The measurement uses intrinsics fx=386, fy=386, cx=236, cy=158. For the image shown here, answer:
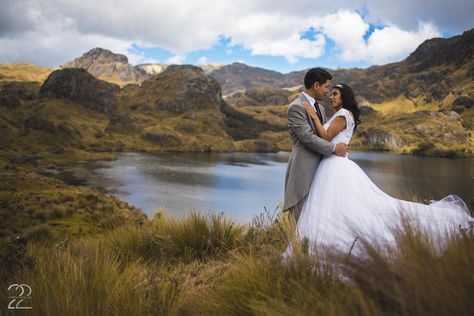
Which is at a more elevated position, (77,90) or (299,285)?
(77,90)

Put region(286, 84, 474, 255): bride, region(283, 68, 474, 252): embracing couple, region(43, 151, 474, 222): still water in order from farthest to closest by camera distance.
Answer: region(43, 151, 474, 222): still water < region(283, 68, 474, 252): embracing couple < region(286, 84, 474, 255): bride

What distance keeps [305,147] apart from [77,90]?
16912cm

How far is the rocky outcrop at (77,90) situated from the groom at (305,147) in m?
163

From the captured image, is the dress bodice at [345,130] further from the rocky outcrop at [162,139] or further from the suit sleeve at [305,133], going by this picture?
the rocky outcrop at [162,139]

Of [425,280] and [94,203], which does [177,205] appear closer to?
[94,203]

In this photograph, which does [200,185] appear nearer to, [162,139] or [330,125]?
[330,125]

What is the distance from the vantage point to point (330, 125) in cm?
478

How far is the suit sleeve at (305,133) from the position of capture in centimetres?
457

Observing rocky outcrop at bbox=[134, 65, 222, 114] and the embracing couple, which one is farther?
rocky outcrop at bbox=[134, 65, 222, 114]

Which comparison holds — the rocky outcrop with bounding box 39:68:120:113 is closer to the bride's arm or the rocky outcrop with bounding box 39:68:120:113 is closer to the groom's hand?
the bride's arm

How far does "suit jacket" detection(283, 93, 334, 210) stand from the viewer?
4.59 meters

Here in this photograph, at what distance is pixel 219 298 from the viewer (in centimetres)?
313
